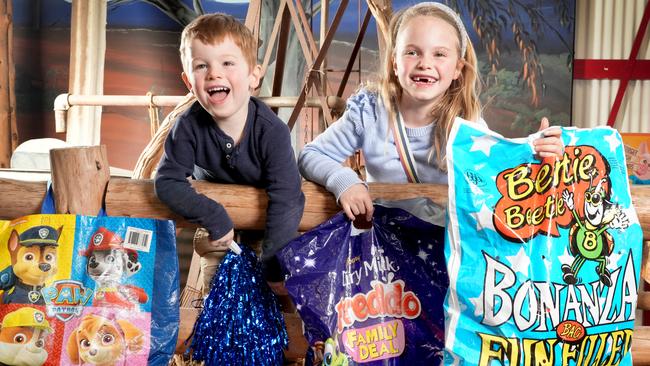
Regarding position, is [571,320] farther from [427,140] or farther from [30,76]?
[30,76]

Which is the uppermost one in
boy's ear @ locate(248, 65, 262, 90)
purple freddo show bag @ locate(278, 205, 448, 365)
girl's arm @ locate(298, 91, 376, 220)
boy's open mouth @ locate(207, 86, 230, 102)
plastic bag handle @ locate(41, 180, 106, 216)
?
boy's ear @ locate(248, 65, 262, 90)

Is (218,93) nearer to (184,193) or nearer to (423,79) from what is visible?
(184,193)

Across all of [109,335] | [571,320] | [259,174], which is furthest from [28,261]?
[571,320]

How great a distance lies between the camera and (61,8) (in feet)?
15.8

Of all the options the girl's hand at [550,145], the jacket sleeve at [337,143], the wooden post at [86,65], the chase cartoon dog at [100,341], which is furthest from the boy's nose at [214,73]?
the wooden post at [86,65]

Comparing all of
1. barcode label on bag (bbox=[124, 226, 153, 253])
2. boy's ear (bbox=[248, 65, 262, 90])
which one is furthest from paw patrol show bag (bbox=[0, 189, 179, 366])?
boy's ear (bbox=[248, 65, 262, 90])

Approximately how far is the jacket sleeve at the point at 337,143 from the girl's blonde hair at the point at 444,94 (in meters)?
0.05

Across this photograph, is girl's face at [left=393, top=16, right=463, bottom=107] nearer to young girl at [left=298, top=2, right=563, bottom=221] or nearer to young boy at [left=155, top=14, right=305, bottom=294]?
young girl at [left=298, top=2, right=563, bottom=221]

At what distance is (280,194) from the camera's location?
1.59m

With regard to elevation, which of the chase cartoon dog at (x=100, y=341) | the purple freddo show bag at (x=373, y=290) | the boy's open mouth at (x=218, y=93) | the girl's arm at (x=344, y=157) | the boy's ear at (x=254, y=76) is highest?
the boy's ear at (x=254, y=76)

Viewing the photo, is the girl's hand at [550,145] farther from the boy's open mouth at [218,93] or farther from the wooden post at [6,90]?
the wooden post at [6,90]

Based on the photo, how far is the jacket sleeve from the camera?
1.69 meters

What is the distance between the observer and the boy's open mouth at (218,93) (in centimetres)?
156

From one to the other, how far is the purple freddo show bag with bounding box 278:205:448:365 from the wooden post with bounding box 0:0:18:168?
3497 mm
